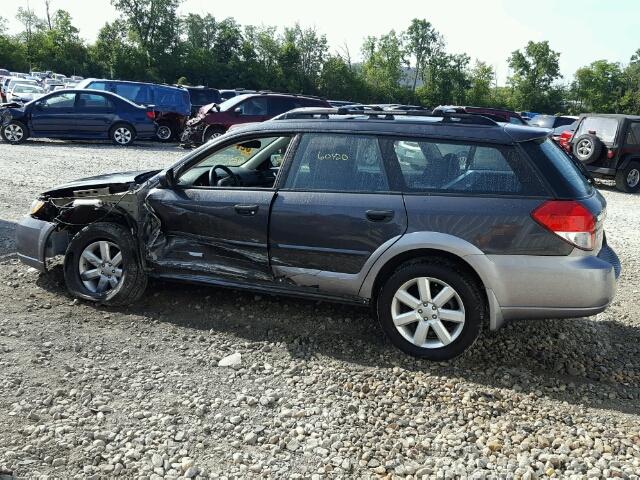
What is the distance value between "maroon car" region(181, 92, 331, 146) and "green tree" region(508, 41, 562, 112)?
173 feet

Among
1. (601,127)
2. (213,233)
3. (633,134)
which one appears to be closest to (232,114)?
(601,127)

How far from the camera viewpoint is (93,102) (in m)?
16.7

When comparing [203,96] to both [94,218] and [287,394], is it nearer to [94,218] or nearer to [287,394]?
[94,218]

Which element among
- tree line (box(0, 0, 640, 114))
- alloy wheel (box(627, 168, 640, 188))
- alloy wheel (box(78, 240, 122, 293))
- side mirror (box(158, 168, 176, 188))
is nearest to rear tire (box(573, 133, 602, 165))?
alloy wheel (box(627, 168, 640, 188))

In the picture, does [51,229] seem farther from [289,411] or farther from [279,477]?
[279,477]

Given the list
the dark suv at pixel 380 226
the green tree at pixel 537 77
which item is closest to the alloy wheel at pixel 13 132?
the dark suv at pixel 380 226

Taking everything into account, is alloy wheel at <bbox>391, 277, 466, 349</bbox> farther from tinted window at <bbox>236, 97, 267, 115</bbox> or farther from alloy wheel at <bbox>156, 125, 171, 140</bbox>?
alloy wheel at <bbox>156, 125, 171, 140</bbox>

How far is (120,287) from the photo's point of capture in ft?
16.0

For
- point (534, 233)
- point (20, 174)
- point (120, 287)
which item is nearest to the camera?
point (534, 233)

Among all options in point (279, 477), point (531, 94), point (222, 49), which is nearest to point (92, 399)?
point (279, 477)

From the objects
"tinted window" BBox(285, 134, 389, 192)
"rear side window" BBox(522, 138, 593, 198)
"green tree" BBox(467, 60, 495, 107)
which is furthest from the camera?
"green tree" BBox(467, 60, 495, 107)

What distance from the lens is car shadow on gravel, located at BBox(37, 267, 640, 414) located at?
3.96 m

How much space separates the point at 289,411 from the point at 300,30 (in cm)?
6775

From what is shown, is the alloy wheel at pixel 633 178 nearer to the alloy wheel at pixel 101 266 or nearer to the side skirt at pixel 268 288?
the side skirt at pixel 268 288
